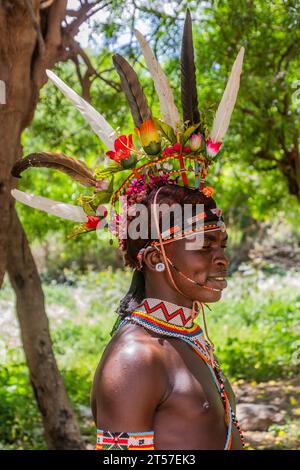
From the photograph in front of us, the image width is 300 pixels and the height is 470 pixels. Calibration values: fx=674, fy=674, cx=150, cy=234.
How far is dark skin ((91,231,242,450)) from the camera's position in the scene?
6.62 feet

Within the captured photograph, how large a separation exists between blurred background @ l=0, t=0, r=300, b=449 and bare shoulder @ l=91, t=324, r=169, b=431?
997mm

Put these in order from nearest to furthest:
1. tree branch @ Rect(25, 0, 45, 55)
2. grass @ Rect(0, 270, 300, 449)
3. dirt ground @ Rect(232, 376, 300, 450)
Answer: tree branch @ Rect(25, 0, 45, 55) → dirt ground @ Rect(232, 376, 300, 450) → grass @ Rect(0, 270, 300, 449)

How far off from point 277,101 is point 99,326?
18.2 feet

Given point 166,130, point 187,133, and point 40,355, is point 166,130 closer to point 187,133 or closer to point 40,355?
point 187,133

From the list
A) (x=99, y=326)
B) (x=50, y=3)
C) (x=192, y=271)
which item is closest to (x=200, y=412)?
(x=192, y=271)

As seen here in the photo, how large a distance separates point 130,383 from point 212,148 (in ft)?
3.06

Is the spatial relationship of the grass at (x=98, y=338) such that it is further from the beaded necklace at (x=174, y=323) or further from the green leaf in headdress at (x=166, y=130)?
the green leaf in headdress at (x=166, y=130)

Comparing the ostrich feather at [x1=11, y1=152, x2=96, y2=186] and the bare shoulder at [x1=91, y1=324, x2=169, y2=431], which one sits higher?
the ostrich feather at [x1=11, y1=152, x2=96, y2=186]

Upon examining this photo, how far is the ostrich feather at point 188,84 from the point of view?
8.37 feet

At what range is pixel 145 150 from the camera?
2.42 metres

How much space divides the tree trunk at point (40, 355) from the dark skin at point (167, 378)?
3244mm

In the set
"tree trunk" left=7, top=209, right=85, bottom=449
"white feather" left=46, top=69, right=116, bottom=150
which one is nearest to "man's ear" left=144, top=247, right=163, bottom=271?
"white feather" left=46, top=69, right=116, bottom=150

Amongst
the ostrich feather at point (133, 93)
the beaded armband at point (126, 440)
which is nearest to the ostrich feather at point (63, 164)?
the ostrich feather at point (133, 93)

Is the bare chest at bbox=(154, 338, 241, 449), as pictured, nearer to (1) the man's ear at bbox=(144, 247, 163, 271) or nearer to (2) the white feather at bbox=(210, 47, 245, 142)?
(1) the man's ear at bbox=(144, 247, 163, 271)
